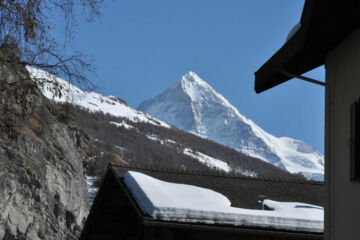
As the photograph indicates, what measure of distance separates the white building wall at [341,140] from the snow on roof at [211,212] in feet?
12.5

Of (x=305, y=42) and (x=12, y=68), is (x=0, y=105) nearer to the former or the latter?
(x=12, y=68)

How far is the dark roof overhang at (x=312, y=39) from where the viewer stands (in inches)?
172

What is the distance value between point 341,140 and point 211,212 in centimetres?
424

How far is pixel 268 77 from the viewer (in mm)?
5379

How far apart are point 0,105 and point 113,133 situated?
138m

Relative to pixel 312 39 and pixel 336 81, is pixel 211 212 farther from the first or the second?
pixel 312 39

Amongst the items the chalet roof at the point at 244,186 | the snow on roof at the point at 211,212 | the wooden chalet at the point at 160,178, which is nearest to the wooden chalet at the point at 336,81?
the snow on roof at the point at 211,212

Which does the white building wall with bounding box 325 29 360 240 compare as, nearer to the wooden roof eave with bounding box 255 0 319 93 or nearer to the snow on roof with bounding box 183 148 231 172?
the wooden roof eave with bounding box 255 0 319 93

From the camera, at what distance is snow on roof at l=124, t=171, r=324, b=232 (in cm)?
857

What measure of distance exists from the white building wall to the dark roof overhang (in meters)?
0.12

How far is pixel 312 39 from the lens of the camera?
15.4ft

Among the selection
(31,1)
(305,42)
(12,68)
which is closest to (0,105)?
(12,68)

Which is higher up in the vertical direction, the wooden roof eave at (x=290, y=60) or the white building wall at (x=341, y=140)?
the wooden roof eave at (x=290, y=60)

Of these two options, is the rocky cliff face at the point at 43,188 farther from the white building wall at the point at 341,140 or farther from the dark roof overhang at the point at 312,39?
the white building wall at the point at 341,140
